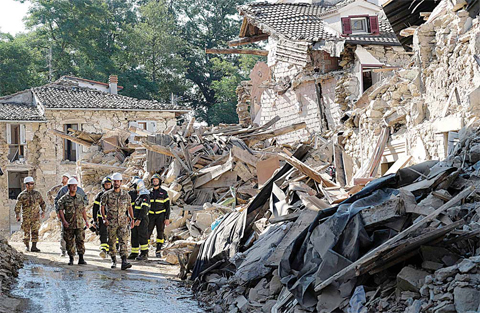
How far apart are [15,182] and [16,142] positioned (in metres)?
3.07

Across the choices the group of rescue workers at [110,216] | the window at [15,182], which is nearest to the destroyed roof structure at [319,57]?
the group of rescue workers at [110,216]

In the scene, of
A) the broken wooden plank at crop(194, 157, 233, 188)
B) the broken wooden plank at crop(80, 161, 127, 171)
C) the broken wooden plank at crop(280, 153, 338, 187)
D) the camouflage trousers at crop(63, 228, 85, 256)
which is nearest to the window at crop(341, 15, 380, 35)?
the broken wooden plank at crop(194, 157, 233, 188)

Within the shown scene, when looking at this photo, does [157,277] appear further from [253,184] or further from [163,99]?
[163,99]

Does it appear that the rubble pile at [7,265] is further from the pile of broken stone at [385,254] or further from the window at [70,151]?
the window at [70,151]

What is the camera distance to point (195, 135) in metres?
20.0

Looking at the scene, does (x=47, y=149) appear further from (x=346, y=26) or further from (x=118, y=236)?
(x=118, y=236)

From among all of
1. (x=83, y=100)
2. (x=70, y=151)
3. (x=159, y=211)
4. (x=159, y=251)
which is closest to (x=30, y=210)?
(x=159, y=211)

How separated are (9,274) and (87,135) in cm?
1394

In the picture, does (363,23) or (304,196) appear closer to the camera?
(304,196)

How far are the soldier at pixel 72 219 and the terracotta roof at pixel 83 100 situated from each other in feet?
69.1

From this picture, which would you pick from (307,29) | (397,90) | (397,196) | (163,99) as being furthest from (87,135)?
(163,99)

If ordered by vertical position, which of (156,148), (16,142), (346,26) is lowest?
(156,148)

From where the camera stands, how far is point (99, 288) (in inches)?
387

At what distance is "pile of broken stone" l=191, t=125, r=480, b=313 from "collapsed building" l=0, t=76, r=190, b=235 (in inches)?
990
